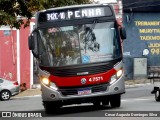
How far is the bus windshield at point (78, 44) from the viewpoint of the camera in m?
15.6

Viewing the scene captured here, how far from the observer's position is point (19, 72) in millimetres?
37375

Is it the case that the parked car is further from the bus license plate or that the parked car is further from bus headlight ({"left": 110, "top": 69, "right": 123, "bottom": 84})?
bus headlight ({"left": 110, "top": 69, "right": 123, "bottom": 84})

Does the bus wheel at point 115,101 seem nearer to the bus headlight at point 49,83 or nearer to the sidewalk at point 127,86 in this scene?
the bus headlight at point 49,83

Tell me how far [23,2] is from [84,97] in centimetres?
387

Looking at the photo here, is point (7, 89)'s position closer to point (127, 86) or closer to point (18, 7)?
point (127, 86)

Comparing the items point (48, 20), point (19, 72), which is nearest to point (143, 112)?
point (48, 20)

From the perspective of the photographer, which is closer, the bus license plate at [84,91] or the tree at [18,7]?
the bus license plate at [84,91]

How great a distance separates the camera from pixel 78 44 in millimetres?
15727

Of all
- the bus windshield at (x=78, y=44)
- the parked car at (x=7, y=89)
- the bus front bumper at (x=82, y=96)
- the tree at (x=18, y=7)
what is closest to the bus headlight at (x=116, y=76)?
the bus front bumper at (x=82, y=96)

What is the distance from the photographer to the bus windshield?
15.6m

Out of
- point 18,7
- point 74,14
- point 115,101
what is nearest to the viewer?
point 74,14

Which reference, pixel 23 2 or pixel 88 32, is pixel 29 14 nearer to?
pixel 23 2

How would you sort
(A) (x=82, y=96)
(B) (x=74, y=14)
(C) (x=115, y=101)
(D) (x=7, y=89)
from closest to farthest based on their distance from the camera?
(A) (x=82, y=96) < (B) (x=74, y=14) < (C) (x=115, y=101) < (D) (x=7, y=89)

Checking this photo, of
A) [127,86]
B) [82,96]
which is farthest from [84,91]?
[127,86]
